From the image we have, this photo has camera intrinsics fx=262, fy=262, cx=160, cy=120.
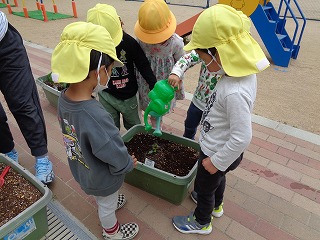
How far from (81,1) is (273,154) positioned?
13.0m

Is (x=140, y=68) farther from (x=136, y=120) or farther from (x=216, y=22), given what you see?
(x=216, y=22)

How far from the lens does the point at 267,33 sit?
5449 millimetres

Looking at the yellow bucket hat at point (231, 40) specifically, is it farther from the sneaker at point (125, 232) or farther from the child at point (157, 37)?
the sneaker at point (125, 232)

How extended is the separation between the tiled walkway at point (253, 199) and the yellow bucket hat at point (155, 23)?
1.26m

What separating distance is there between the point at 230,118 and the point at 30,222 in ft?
4.46

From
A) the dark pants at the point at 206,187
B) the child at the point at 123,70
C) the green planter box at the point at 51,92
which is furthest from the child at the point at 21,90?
the dark pants at the point at 206,187

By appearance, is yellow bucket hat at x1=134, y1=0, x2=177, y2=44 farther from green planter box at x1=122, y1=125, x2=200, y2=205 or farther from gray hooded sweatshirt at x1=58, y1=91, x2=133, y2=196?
gray hooded sweatshirt at x1=58, y1=91, x2=133, y2=196

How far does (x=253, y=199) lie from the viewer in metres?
2.20

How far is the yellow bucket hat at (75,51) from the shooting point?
116 cm

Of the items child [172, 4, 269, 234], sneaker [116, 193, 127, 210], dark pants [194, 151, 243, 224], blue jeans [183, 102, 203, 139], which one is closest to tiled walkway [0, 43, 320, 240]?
sneaker [116, 193, 127, 210]

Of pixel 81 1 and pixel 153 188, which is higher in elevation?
pixel 153 188

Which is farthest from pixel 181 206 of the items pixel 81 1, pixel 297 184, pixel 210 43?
pixel 81 1

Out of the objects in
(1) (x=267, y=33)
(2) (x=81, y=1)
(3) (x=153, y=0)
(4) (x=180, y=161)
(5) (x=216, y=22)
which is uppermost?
(5) (x=216, y=22)

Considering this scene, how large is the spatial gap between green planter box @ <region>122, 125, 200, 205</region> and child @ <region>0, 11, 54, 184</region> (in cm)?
71
